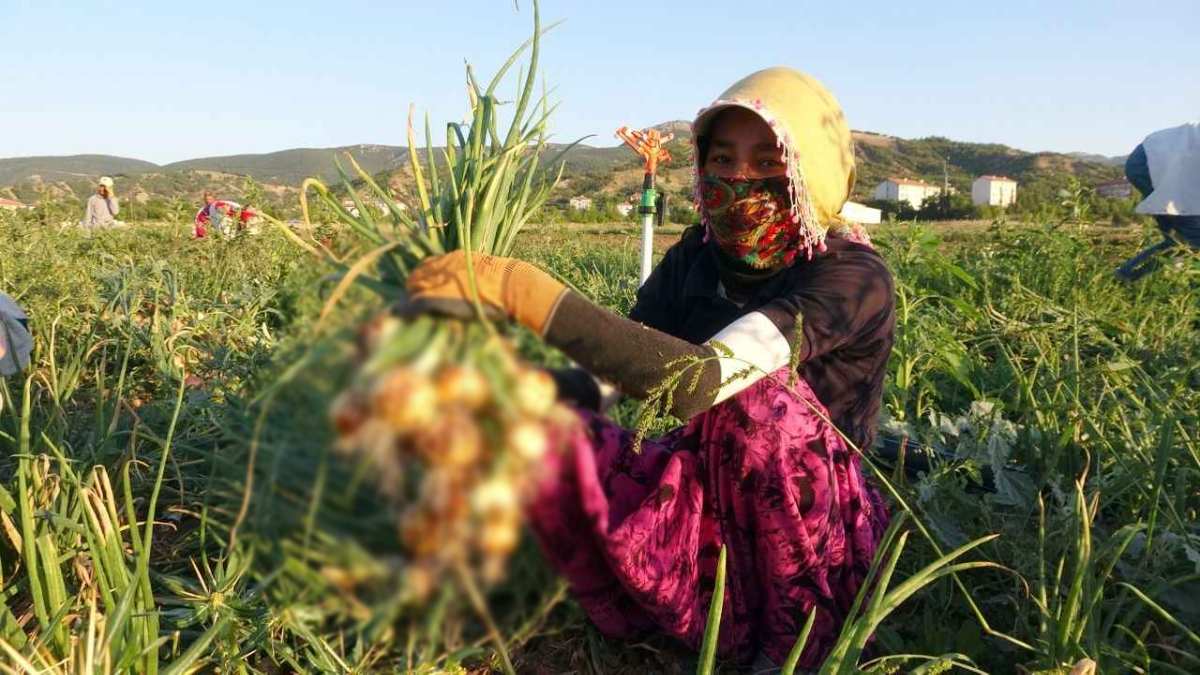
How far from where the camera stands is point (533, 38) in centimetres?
94

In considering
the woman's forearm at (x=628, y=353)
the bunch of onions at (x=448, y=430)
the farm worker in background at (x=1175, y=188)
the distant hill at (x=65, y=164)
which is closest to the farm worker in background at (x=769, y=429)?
the woman's forearm at (x=628, y=353)

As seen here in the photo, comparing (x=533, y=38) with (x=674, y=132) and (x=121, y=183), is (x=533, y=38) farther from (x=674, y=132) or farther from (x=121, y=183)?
(x=121, y=183)

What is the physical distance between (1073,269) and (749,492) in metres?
3.11

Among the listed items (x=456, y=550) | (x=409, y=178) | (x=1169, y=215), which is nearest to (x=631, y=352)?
(x=409, y=178)

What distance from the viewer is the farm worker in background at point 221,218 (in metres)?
3.31

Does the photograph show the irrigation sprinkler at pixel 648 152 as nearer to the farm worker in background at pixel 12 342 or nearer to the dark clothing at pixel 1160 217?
the farm worker in background at pixel 12 342

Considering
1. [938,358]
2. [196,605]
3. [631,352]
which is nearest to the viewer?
[631,352]

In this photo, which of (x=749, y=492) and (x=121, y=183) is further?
(x=121, y=183)

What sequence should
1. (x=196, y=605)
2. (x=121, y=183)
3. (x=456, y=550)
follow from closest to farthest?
(x=456, y=550), (x=196, y=605), (x=121, y=183)

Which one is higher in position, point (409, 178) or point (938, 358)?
point (409, 178)

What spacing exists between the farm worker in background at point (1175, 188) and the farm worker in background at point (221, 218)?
388cm

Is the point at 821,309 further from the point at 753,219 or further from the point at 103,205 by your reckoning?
the point at 103,205

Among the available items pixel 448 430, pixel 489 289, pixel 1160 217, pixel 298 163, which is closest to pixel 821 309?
pixel 489 289

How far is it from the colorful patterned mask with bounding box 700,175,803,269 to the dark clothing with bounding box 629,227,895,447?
53 millimetres
